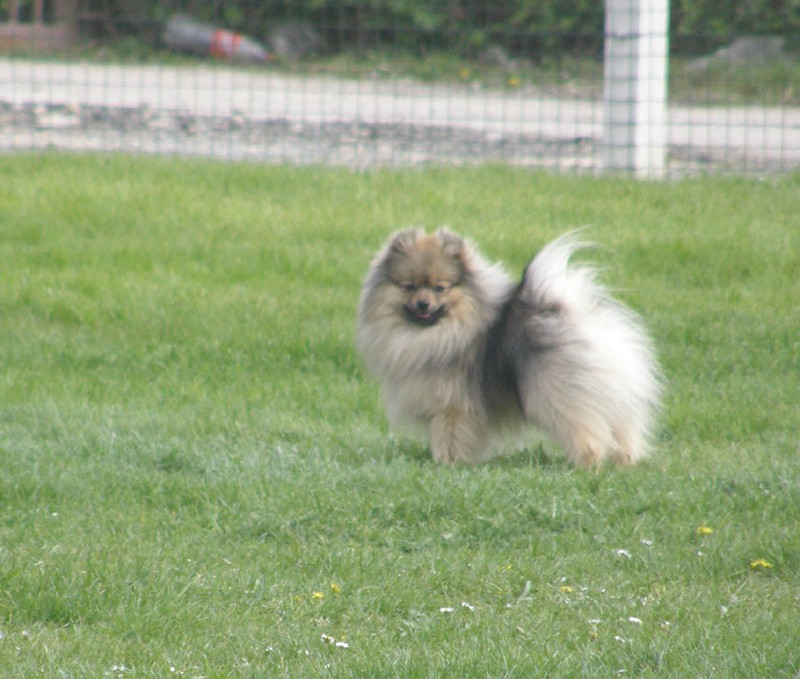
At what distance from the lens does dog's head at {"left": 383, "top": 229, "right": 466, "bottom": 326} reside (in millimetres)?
5383

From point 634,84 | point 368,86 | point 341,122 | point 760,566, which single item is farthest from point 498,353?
point 368,86

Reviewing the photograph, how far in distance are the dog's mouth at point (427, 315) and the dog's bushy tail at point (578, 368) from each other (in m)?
0.32

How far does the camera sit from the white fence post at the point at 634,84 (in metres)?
9.28

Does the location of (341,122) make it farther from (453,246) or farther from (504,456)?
(504,456)

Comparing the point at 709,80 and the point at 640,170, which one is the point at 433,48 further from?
the point at 640,170

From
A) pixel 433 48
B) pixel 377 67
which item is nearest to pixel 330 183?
pixel 377 67

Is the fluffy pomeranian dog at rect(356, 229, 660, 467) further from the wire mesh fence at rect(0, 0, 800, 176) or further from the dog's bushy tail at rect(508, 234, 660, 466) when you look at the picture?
the wire mesh fence at rect(0, 0, 800, 176)

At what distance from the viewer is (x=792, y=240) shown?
7.94 m

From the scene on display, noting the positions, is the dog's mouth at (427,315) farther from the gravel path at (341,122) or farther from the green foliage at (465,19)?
the green foliage at (465,19)

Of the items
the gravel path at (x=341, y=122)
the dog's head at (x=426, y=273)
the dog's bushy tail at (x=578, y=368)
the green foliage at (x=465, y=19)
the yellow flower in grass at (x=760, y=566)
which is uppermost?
the green foliage at (x=465, y=19)

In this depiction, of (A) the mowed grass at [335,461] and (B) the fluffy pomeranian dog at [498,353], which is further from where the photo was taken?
(B) the fluffy pomeranian dog at [498,353]

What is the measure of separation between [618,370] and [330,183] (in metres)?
4.62

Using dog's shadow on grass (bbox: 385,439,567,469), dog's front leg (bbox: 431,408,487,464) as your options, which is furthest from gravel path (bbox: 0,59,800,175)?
dog's front leg (bbox: 431,408,487,464)

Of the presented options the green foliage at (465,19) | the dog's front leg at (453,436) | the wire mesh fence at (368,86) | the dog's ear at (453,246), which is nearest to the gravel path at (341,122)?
the wire mesh fence at (368,86)
